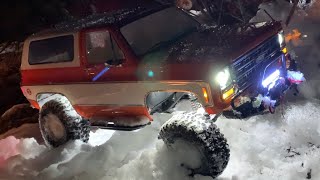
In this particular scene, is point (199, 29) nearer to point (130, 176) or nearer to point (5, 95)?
point (130, 176)

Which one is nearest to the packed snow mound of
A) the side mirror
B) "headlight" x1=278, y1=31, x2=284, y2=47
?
"headlight" x1=278, y1=31, x2=284, y2=47

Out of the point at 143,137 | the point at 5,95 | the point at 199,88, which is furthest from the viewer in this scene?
the point at 5,95

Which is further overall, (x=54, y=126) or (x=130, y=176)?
(x=54, y=126)

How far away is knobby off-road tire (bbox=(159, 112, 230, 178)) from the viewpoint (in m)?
4.73

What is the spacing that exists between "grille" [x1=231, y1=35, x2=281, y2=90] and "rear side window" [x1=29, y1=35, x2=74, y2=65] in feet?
9.42

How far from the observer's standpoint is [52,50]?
21.9 feet

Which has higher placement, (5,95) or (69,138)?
(69,138)

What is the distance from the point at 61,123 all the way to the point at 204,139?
315 centimetres

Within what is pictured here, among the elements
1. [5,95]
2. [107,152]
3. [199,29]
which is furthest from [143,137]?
[5,95]

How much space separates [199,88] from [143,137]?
221 centimetres

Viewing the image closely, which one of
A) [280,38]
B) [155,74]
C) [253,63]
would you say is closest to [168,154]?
[155,74]

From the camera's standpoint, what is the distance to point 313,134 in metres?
5.45

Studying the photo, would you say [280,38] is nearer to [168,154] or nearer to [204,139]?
[204,139]

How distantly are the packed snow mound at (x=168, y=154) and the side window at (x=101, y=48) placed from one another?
1488 millimetres
